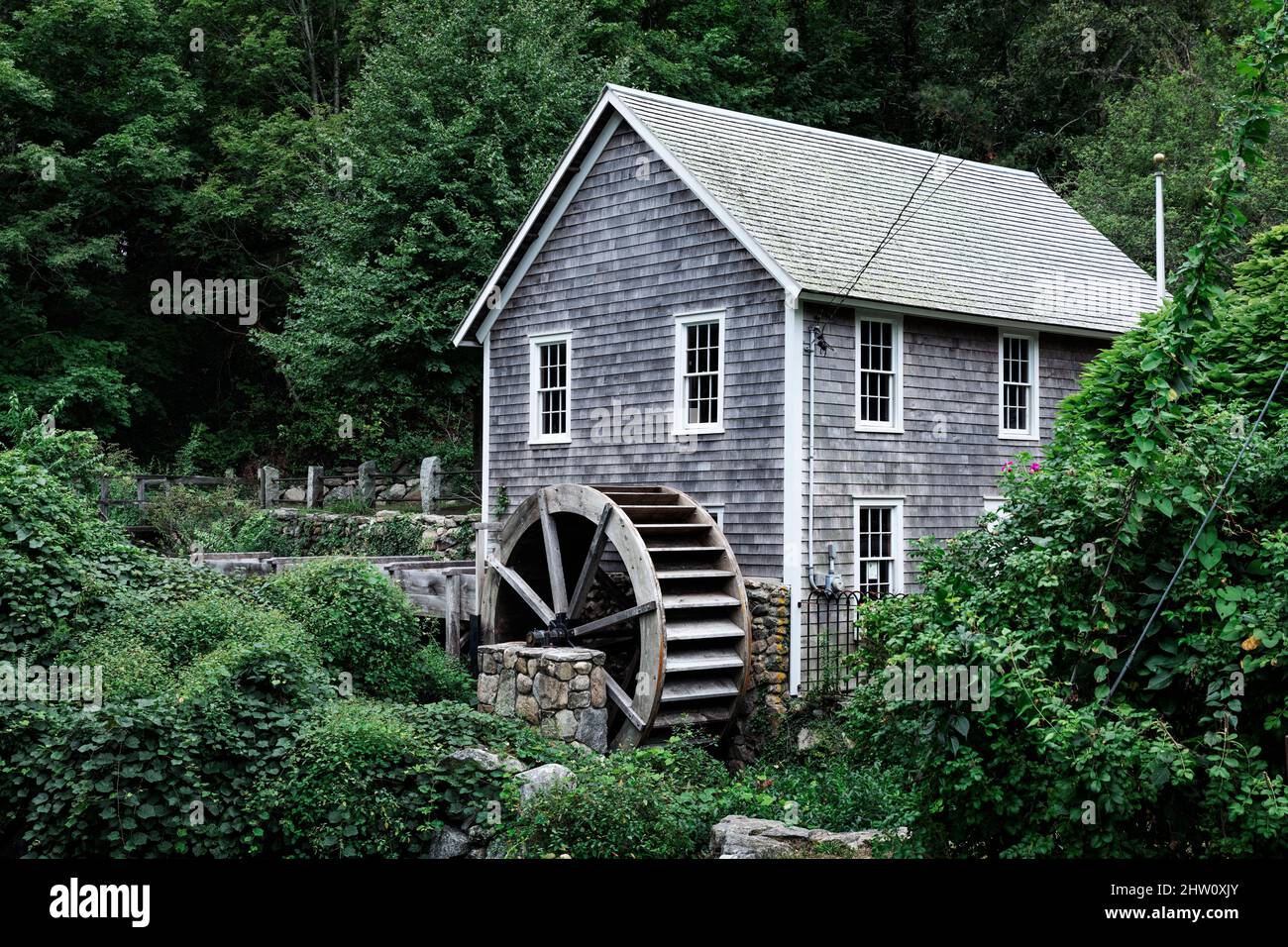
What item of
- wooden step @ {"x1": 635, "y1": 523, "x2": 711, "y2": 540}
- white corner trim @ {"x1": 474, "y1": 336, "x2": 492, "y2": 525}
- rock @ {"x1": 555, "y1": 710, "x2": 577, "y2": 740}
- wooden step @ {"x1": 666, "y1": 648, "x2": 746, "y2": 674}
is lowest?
rock @ {"x1": 555, "y1": 710, "x2": 577, "y2": 740}

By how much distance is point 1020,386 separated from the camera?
17.9 meters

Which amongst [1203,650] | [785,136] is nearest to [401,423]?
[785,136]

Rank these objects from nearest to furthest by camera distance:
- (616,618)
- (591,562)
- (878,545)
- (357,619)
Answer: (357,619) → (616,618) → (591,562) → (878,545)

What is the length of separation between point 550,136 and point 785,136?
282 inches

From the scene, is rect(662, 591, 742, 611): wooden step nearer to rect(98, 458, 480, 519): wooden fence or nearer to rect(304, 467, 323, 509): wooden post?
rect(98, 458, 480, 519): wooden fence

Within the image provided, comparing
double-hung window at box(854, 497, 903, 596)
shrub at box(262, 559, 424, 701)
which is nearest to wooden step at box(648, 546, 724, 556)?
double-hung window at box(854, 497, 903, 596)

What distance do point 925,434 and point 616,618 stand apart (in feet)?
16.8

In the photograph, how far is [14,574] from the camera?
36.6ft

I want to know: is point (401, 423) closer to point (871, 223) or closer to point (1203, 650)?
point (871, 223)

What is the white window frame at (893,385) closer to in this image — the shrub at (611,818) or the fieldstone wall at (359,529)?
the shrub at (611,818)

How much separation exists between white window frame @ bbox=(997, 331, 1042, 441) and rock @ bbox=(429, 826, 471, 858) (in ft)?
34.7

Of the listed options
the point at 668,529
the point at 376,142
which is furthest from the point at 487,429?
the point at 376,142

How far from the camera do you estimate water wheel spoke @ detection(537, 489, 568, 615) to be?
15766mm

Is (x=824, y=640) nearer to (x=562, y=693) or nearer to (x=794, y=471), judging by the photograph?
(x=794, y=471)
